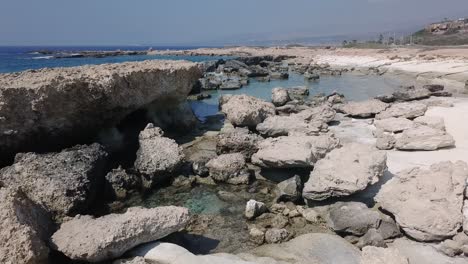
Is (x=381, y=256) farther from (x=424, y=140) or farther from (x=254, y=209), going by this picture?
(x=424, y=140)

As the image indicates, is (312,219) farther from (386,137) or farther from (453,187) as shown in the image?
(386,137)

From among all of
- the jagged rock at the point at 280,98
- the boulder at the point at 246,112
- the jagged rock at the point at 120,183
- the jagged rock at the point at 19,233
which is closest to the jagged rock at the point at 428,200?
the jagged rock at the point at 120,183

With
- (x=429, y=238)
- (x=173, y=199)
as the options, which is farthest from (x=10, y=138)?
A: (x=429, y=238)

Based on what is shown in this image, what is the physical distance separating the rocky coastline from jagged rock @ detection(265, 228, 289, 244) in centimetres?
2

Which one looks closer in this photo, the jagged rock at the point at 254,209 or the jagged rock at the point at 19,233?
the jagged rock at the point at 19,233

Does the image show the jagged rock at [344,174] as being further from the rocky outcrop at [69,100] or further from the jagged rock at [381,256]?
the rocky outcrop at [69,100]

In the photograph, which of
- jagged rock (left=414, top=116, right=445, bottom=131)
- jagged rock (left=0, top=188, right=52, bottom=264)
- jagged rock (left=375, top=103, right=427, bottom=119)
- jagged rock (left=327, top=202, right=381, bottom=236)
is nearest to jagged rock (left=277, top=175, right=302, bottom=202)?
jagged rock (left=327, top=202, right=381, bottom=236)

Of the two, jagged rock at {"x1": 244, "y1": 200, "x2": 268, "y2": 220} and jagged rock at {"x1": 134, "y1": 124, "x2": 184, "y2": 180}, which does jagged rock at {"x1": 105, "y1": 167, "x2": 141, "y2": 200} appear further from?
jagged rock at {"x1": 244, "y1": 200, "x2": 268, "y2": 220}

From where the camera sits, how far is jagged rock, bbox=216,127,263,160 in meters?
13.3

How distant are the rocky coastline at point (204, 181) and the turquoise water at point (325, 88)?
7.20 m

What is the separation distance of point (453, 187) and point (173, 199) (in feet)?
23.3

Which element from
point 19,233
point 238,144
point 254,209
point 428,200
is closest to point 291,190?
point 254,209

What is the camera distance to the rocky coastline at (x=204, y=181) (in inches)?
287

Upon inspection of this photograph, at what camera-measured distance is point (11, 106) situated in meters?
10.4
